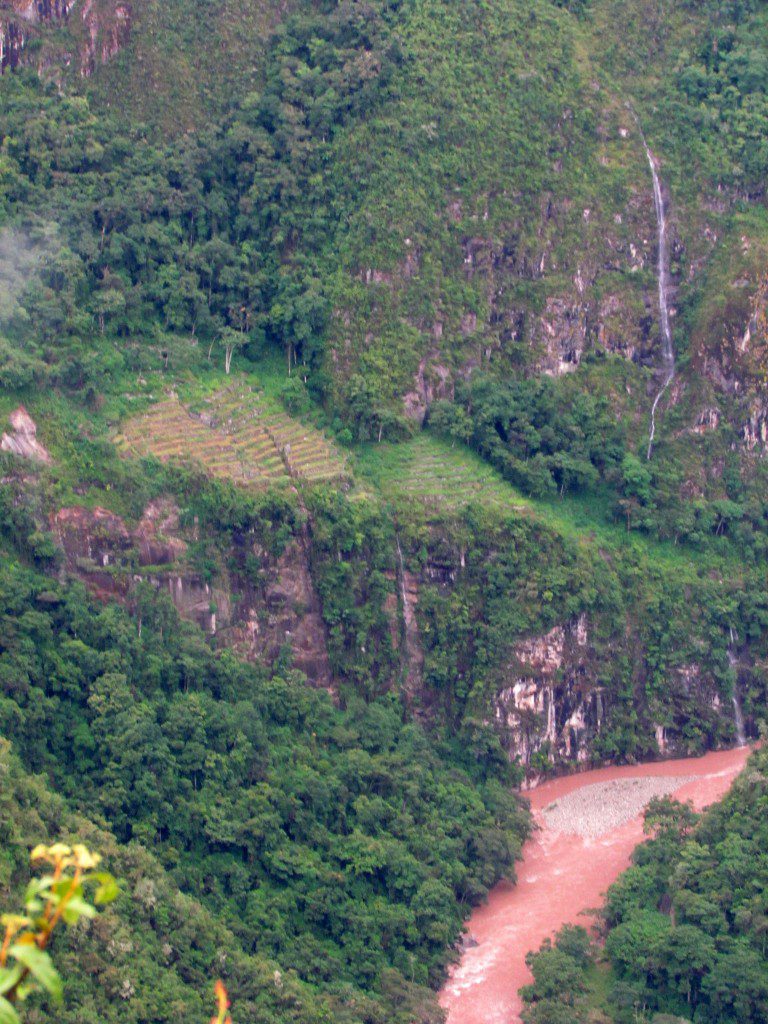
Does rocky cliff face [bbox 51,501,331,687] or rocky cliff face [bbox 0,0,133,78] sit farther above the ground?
rocky cliff face [bbox 0,0,133,78]

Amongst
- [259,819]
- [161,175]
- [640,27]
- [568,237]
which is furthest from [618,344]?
[259,819]

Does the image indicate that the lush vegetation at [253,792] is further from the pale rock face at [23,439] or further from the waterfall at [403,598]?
the waterfall at [403,598]

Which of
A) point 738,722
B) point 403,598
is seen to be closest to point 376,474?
point 403,598

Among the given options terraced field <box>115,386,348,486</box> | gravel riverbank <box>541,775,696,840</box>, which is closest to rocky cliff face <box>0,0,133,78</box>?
terraced field <box>115,386,348,486</box>

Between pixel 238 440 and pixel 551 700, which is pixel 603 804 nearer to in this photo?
pixel 551 700

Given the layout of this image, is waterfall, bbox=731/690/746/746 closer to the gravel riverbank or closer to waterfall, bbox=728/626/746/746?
waterfall, bbox=728/626/746/746

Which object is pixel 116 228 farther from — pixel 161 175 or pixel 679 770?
pixel 679 770

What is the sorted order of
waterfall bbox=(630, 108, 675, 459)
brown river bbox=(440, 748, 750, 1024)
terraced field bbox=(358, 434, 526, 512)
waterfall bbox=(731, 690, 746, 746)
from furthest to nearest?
waterfall bbox=(630, 108, 675, 459) → waterfall bbox=(731, 690, 746, 746) → terraced field bbox=(358, 434, 526, 512) → brown river bbox=(440, 748, 750, 1024)
